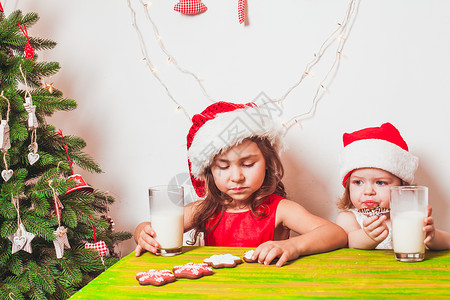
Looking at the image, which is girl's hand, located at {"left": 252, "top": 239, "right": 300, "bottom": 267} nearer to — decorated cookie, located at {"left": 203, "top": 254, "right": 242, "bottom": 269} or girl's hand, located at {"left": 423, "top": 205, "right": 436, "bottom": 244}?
decorated cookie, located at {"left": 203, "top": 254, "right": 242, "bottom": 269}

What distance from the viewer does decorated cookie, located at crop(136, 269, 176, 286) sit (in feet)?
3.21

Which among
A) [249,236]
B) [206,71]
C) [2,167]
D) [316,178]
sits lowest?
[249,236]

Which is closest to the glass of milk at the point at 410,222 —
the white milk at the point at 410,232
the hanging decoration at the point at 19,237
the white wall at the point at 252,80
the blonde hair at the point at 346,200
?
the white milk at the point at 410,232

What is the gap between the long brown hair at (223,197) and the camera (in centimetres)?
155

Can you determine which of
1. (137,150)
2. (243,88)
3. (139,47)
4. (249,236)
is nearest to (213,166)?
(249,236)

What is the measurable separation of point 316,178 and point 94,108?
0.99 metres

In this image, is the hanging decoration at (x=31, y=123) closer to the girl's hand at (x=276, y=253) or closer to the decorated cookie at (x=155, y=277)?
the decorated cookie at (x=155, y=277)

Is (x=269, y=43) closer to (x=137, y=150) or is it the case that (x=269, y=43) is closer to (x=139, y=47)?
(x=139, y=47)

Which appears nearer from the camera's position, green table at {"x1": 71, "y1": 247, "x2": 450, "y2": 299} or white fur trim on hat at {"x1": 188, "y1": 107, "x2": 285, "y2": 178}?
green table at {"x1": 71, "y1": 247, "x2": 450, "y2": 299}

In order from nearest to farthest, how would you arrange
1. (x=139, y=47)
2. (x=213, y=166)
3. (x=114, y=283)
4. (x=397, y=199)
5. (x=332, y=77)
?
(x=114, y=283) < (x=397, y=199) < (x=213, y=166) < (x=332, y=77) < (x=139, y=47)

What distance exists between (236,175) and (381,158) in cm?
46

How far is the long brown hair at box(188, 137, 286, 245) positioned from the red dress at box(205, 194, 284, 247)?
1 cm


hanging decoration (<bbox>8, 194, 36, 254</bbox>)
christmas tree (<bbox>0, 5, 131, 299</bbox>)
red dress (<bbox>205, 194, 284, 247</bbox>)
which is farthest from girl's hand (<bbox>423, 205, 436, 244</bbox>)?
hanging decoration (<bbox>8, 194, 36, 254</bbox>)

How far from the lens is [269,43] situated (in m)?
1.76
